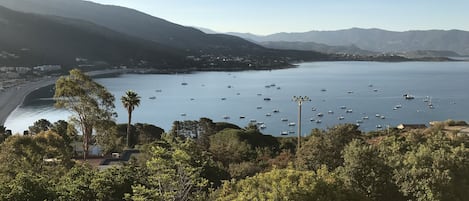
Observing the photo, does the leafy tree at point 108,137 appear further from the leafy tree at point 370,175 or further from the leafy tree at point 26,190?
the leafy tree at point 370,175

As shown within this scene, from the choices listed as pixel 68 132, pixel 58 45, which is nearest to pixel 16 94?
pixel 68 132

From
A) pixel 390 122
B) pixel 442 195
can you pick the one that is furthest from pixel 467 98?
pixel 442 195

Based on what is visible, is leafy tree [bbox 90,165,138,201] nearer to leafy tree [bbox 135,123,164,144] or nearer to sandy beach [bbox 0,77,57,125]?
leafy tree [bbox 135,123,164,144]

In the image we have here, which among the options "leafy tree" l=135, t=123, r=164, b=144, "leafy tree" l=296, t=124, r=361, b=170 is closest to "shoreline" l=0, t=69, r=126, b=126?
"leafy tree" l=135, t=123, r=164, b=144

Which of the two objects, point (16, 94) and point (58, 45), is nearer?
point (16, 94)

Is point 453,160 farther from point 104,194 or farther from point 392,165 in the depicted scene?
point 104,194

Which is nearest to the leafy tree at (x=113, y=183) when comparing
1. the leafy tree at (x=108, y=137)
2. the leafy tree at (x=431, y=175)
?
the leafy tree at (x=431, y=175)

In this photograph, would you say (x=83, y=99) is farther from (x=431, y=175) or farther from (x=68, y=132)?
(x=431, y=175)
